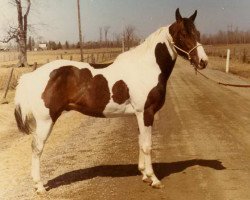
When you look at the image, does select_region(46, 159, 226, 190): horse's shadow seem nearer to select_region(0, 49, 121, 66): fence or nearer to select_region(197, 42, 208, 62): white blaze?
select_region(197, 42, 208, 62): white blaze

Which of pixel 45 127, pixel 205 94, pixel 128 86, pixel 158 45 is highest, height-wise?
pixel 158 45

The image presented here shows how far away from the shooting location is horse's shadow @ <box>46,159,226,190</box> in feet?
22.8

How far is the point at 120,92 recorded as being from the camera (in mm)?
6328

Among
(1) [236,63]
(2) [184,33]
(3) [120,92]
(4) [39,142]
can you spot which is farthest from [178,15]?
(1) [236,63]

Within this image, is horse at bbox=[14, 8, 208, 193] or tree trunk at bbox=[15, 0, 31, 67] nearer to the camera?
horse at bbox=[14, 8, 208, 193]

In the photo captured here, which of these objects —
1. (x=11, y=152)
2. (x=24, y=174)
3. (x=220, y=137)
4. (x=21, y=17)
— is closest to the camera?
(x=24, y=174)

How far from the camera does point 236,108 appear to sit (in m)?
14.3

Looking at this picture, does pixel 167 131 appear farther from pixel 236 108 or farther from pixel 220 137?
pixel 236 108

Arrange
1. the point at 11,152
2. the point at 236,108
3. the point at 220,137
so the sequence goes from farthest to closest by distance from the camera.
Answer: the point at 236,108 → the point at 220,137 → the point at 11,152

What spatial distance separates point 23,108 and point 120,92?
157 centimetres

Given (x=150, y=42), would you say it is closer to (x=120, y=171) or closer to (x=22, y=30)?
(x=120, y=171)

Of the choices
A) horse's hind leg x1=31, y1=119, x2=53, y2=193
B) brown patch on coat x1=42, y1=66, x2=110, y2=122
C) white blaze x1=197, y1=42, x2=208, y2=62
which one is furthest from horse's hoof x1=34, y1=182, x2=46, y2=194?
white blaze x1=197, y1=42, x2=208, y2=62

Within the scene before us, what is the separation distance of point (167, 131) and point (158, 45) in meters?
4.60

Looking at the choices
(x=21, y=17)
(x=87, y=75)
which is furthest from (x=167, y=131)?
(x=21, y=17)
